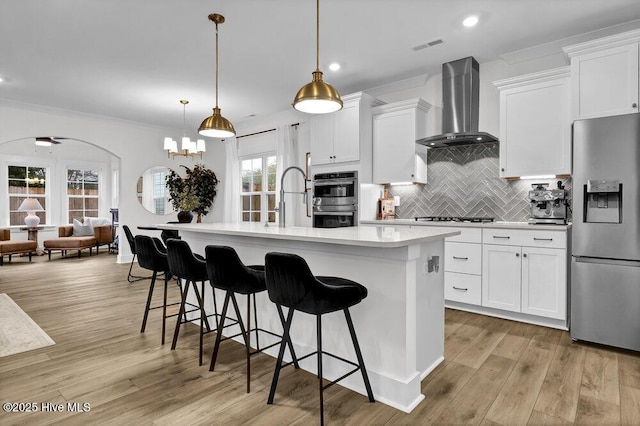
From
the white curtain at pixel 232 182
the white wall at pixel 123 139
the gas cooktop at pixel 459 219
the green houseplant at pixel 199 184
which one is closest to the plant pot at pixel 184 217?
the green houseplant at pixel 199 184

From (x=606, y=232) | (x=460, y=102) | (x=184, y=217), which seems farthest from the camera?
(x=184, y=217)

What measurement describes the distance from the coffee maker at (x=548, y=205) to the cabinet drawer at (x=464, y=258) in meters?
0.60

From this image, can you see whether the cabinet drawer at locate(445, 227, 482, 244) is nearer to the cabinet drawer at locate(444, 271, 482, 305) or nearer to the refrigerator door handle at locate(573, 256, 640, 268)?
the cabinet drawer at locate(444, 271, 482, 305)

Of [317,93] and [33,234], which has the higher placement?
[317,93]

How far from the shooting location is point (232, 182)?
7469 millimetres

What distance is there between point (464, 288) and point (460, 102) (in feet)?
7.09

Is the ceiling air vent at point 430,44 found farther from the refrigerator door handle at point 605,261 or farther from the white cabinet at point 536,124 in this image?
the refrigerator door handle at point 605,261

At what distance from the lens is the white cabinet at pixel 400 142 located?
4.47m

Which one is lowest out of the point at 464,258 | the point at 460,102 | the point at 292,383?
the point at 292,383

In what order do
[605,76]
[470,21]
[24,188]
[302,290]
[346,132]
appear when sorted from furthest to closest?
1. [24,188]
2. [346,132]
3. [470,21]
4. [605,76]
5. [302,290]

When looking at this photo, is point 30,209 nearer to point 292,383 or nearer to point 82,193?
point 82,193

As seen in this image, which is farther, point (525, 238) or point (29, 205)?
point (29, 205)

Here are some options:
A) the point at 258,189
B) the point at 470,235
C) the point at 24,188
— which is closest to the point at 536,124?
the point at 470,235

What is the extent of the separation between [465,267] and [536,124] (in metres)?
1.60
